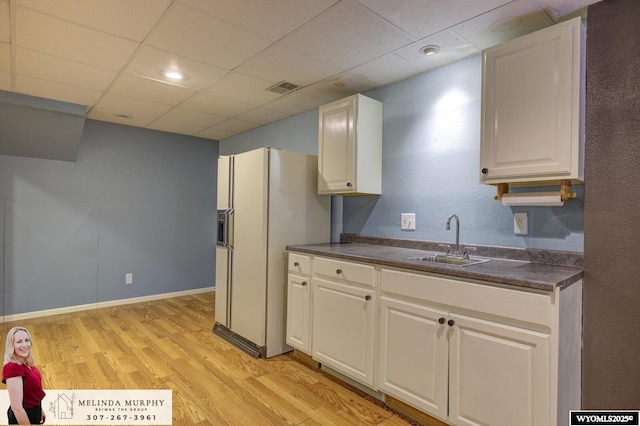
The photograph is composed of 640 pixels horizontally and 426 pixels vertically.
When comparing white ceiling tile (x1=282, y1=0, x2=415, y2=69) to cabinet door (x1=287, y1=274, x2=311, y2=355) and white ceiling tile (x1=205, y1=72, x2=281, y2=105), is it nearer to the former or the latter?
white ceiling tile (x1=205, y1=72, x2=281, y2=105)

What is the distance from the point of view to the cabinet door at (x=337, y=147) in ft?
9.10

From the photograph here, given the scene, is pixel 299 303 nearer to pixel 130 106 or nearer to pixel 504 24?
pixel 504 24

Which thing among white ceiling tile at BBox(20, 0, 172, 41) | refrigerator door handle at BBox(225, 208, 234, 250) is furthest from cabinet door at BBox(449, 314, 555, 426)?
white ceiling tile at BBox(20, 0, 172, 41)

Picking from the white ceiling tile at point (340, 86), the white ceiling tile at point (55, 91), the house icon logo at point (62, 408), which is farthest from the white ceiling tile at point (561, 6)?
the white ceiling tile at point (55, 91)

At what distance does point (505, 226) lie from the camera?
2.19 meters

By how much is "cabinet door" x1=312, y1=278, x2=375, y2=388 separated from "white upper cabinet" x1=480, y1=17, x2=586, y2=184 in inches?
41.8

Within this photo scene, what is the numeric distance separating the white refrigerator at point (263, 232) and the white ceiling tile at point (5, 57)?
1.67 metres

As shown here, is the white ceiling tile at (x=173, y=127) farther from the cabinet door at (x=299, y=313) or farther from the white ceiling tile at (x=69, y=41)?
the cabinet door at (x=299, y=313)

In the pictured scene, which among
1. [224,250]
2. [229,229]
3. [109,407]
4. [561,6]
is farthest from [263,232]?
[561,6]

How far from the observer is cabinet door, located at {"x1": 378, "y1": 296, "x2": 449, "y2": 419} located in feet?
5.95

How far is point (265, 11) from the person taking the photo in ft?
6.22

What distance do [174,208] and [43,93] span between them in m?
1.99

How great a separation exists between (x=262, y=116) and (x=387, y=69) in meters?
1.76

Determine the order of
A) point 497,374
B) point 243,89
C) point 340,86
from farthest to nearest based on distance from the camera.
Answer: point 243,89 < point 340,86 < point 497,374
